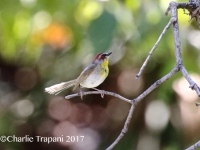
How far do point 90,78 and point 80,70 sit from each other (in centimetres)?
108

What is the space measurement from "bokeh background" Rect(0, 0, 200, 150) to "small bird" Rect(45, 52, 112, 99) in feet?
1.81

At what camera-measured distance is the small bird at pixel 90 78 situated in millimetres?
958

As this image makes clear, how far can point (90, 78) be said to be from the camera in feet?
3.22

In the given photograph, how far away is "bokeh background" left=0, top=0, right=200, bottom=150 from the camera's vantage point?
1.77 meters

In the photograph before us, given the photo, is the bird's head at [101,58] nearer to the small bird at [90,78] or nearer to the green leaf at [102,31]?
the small bird at [90,78]

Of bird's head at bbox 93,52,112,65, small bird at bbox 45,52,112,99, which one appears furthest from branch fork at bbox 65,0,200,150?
bird's head at bbox 93,52,112,65

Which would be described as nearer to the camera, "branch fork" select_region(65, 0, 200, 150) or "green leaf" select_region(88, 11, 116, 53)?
"branch fork" select_region(65, 0, 200, 150)

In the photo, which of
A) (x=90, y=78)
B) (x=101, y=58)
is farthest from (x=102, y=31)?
(x=90, y=78)

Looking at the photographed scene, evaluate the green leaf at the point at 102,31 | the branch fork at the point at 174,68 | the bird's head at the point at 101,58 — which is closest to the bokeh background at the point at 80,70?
the green leaf at the point at 102,31

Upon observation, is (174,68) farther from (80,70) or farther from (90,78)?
(80,70)

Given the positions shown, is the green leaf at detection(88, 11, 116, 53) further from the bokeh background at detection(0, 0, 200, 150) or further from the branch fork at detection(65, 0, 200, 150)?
the branch fork at detection(65, 0, 200, 150)

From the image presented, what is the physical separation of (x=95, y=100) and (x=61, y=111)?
188 mm

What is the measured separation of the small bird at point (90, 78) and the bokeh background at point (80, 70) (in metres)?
0.55

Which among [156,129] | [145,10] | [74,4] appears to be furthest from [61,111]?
[145,10]
